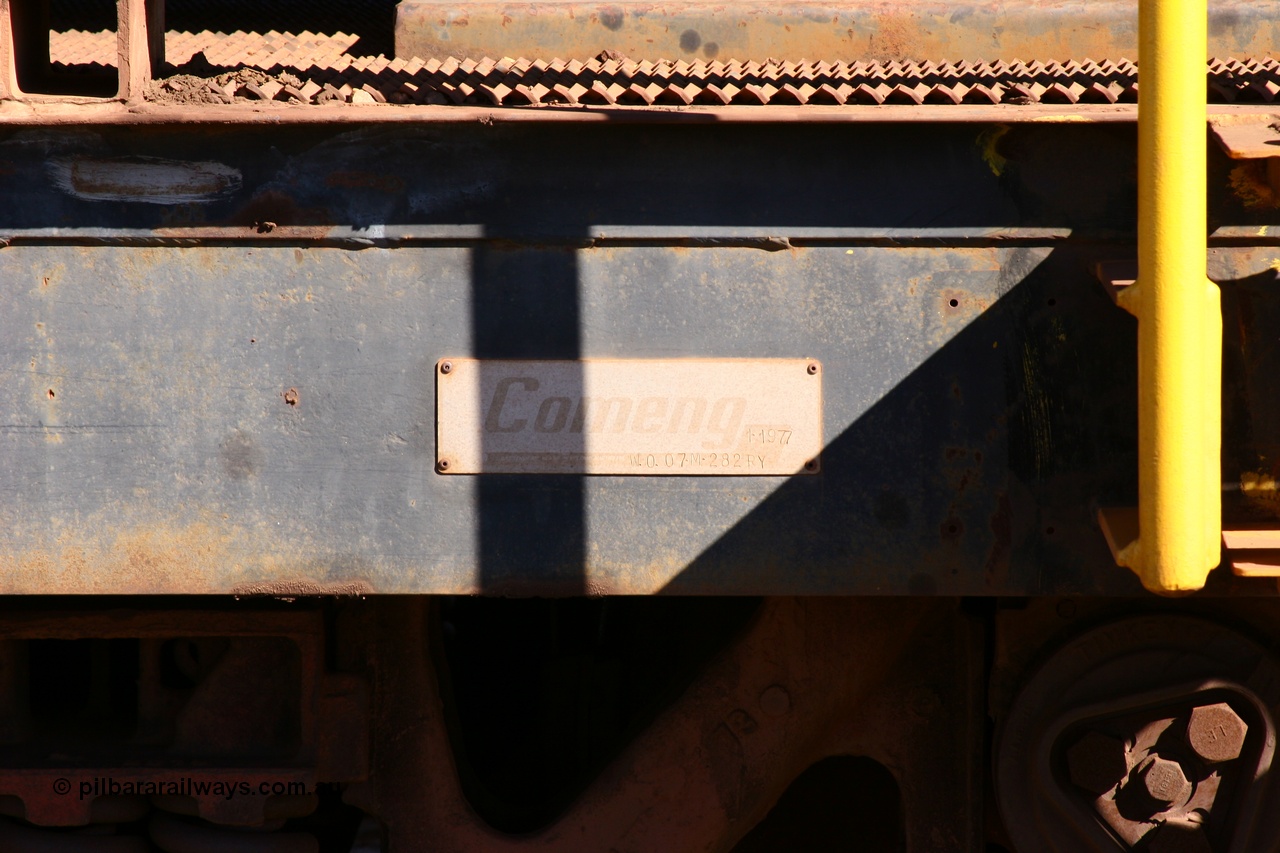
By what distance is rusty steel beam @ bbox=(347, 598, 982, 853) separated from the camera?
2115 millimetres

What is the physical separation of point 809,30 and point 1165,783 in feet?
5.15

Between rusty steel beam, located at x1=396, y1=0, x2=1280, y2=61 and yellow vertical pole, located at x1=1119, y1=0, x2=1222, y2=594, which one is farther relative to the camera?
rusty steel beam, located at x1=396, y1=0, x2=1280, y2=61

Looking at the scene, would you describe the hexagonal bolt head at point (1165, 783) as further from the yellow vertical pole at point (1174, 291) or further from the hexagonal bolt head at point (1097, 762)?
the yellow vertical pole at point (1174, 291)

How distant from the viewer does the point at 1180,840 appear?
6.32ft

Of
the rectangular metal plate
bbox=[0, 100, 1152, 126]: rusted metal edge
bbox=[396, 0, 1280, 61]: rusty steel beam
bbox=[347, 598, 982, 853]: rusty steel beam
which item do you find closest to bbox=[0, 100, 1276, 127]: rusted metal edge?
bbox=[0, 100, 1152, 126]: rusted metal edge

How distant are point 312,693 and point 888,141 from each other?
4.68ft

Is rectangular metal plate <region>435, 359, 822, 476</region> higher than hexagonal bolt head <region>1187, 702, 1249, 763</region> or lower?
higher

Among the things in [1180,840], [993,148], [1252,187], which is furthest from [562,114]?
[1180,840]

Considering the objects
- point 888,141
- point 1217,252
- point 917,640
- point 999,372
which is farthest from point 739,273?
point 917,640

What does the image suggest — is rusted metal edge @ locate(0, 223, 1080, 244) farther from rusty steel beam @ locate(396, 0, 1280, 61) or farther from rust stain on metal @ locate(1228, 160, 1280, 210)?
rusty steel beam @ locate(396, 0, 1280, 61)

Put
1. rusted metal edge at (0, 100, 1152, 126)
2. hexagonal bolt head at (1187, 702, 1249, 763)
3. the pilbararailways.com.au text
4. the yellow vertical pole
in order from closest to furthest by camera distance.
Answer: the yellow vertical pole
rusted metal edge at (0, 100, 1152, 126)
hexagonal bolt head at (1187, 702, 1249, 763)
the pilbararailways.com.au text

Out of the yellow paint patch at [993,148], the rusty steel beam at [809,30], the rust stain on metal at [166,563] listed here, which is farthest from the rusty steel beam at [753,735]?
the rusty steel beam at [809,30]

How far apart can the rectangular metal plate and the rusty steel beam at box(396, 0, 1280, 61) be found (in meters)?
0.85

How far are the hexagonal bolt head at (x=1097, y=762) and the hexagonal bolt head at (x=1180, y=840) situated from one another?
11cm
